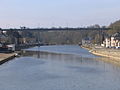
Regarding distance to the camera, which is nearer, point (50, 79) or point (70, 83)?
point (70, 83)

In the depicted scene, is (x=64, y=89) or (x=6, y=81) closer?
(x=64, y=89)

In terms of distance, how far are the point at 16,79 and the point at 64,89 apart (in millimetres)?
7557

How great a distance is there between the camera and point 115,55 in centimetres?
6131

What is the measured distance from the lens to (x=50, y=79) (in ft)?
→ 108

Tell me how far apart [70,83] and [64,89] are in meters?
3.26

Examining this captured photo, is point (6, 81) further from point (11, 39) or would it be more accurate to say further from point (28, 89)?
point (11, 39)

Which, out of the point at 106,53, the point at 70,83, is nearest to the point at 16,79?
the point at 70,83

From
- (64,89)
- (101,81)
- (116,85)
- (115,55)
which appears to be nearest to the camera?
(64,89)

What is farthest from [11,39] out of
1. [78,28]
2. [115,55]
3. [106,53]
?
[115,55]

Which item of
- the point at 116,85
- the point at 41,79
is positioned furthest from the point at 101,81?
the point at 41,79

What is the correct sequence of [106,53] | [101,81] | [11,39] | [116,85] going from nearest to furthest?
[116,85] < [101,81] < [106,53] < [11,39]

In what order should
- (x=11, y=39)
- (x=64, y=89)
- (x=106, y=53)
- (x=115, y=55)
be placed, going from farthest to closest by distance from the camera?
(x=11, y=39)
(x=106, y=53)
(x=115, y=55)
(x=64, y=89)

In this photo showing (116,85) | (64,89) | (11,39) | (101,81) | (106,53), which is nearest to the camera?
(64,89)

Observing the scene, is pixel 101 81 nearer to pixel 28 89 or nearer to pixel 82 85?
pixel 82 85
